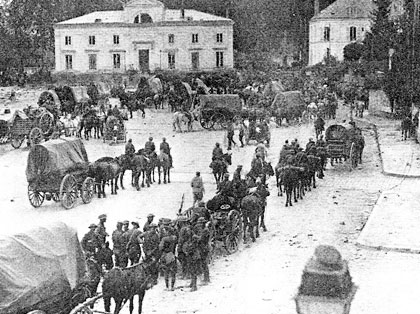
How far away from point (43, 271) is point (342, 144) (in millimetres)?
18299

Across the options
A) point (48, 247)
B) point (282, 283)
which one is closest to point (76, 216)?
point (282, 283)

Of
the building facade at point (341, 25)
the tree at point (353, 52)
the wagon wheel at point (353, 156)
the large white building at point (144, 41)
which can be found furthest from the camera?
the building facade at point (341, 25)

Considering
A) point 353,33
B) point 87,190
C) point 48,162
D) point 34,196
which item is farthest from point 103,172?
point 353,33

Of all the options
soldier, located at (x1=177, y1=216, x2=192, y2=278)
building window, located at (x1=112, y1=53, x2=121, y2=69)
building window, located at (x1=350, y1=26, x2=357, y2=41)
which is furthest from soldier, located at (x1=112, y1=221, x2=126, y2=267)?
building window, located at (x1=350, y1=26, x2=357, y2=41)

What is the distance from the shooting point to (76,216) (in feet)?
65.4

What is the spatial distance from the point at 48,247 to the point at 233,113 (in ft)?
88.9

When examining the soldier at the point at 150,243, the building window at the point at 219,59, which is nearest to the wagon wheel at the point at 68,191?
the soldier at the point at 150,243

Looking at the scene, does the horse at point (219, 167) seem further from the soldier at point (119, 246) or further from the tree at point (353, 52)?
the tree at point (353, 52)

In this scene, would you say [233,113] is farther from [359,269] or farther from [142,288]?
[142,288]

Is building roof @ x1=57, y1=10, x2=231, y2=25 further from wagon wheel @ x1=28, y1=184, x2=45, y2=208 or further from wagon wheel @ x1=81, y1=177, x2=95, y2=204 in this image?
wagon wheel @ x1=28, y1=184, x2=45, y2=208

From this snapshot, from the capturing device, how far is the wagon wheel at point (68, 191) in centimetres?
2067

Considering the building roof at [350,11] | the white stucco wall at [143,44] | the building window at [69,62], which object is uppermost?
the building roof at [350,11]

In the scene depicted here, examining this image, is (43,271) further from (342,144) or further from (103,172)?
(342,144)

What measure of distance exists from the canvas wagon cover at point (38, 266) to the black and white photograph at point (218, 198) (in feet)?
0.08
